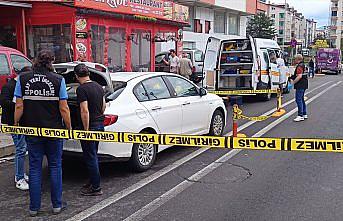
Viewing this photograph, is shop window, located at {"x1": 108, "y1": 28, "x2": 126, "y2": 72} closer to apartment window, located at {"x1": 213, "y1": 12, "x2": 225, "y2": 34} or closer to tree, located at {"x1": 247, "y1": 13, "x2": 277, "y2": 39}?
apartment window, located at {"x1": 213, "y1": 12, "x2": 225, "y2": 34}

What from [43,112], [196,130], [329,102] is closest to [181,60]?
[329,102]

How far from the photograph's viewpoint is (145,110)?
6336 millimetres

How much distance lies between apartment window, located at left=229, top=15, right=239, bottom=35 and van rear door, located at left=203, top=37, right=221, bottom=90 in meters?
27.6

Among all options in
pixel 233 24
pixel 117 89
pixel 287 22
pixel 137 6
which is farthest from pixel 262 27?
pixel 117 89

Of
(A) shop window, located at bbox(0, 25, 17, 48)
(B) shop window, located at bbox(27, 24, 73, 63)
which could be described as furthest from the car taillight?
(A) shop window, located at bbox(0, 25, 17, 48)

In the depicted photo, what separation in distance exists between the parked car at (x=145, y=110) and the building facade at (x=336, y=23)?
121 m

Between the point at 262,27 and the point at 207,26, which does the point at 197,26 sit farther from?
the point at 262,27

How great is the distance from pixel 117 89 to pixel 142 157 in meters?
1.10

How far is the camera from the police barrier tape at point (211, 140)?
448 cm

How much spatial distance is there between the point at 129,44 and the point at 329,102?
766 centimetres

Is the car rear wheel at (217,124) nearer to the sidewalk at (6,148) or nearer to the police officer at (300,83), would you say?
the police officer at (300,83)

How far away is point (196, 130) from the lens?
7.75m

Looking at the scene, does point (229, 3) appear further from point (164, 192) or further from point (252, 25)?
point (252, 25)

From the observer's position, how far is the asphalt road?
4.73 m
